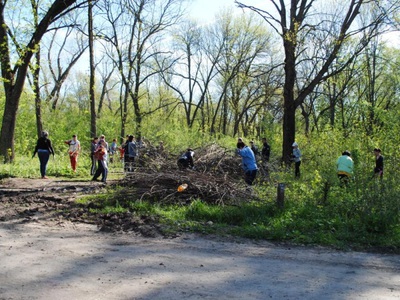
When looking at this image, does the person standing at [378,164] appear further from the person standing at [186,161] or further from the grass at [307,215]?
the person standing at [186,161]

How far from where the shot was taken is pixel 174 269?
18.8 ft

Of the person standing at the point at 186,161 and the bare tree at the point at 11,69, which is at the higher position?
the bare tree at the point at 11,69

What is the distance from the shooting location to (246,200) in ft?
34.8

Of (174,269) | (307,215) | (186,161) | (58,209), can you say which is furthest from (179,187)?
(174,269)

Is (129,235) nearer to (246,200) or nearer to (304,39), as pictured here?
(246,200)

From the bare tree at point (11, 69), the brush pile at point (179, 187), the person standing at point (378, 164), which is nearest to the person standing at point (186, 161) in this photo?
the brush pile at point (179, 187)

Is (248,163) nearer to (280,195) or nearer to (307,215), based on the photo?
(280,195)

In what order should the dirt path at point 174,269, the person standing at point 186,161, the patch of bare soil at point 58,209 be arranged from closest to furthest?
1. the dirt path at point 174,269
2. the patch of bare soil at point 58,209
3. the person standing at point 186,161

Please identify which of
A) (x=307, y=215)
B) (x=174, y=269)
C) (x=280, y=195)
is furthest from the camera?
(x=280, y=195)

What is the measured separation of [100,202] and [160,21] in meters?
25.1

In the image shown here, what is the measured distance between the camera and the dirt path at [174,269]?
189 inches

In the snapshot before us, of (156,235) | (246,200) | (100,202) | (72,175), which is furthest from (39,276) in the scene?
(72,175)

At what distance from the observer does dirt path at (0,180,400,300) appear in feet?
15.8

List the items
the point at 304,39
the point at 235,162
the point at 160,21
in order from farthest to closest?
the point at 160,21, the point at 304,39, the point at 235,162
